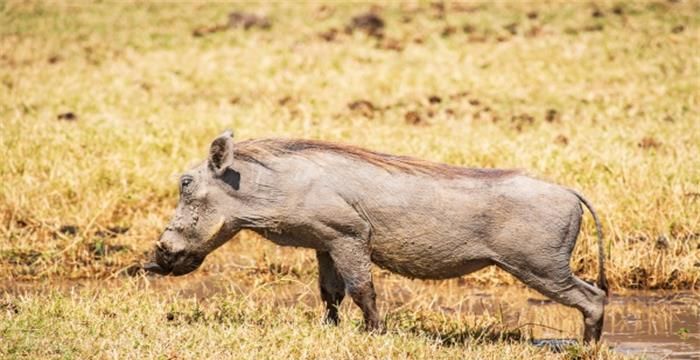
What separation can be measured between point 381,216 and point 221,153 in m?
0.82

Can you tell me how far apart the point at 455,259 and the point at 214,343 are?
1235 millimetres

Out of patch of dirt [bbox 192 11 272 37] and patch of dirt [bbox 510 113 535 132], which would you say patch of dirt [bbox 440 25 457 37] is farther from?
patch of dirt [bbox 510 113 535 132]

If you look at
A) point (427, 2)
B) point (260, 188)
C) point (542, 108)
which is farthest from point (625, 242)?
point (427, 2)

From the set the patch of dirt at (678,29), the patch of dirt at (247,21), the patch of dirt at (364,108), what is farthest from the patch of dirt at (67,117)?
the patch of dirt at (678,29)

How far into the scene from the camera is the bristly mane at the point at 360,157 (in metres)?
5.66

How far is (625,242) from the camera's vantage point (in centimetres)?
736

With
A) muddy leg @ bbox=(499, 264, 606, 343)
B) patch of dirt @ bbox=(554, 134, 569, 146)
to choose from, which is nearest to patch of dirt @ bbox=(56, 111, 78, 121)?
patch of dirt @ bbox=(554, 134, 569, 146)

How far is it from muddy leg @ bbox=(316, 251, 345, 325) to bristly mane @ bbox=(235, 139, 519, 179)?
529 mm

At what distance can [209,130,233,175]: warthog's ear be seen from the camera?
555 cm

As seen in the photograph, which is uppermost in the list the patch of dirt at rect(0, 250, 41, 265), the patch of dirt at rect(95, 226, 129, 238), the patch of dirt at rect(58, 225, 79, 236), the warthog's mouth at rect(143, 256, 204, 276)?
the warthog's mouth at rect(143, 256, 204, 276)

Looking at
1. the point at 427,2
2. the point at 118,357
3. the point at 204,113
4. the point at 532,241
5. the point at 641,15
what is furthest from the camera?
the point at 427,2

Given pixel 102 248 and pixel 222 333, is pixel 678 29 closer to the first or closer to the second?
pixel 102 248

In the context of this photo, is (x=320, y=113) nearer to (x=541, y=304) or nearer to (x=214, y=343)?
(x=541, y=304)

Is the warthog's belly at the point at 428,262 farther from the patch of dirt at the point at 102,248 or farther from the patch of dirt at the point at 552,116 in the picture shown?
the patch of dirt at the point at 552,116
